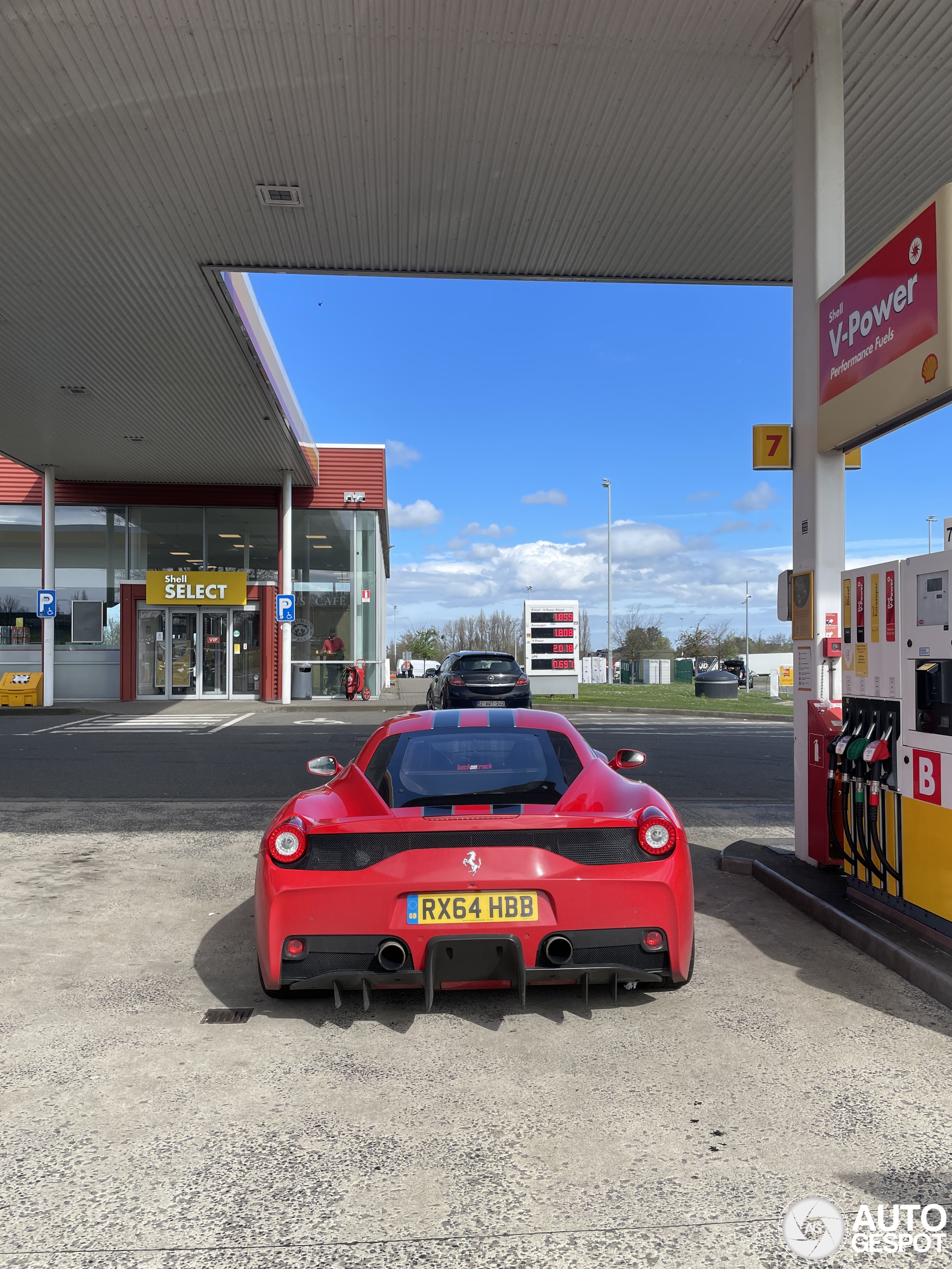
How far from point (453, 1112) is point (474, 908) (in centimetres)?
70

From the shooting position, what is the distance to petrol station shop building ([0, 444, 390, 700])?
1022 inches

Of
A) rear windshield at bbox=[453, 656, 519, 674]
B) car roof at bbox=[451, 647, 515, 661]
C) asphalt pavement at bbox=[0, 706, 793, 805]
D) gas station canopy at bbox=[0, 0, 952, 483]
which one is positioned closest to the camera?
gas station canopy at bbox=[0, 0, 952, 483]

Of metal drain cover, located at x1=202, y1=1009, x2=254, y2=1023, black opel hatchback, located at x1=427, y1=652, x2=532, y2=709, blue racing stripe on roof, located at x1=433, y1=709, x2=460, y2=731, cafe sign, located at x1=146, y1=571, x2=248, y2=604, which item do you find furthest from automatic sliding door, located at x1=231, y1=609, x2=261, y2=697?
metal drain cover, located at x1=202, y1=1009, x2=254, y2=1023

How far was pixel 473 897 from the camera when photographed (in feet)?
11.5

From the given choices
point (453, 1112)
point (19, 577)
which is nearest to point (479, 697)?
point (453, 1112)

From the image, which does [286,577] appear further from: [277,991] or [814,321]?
[277,991]

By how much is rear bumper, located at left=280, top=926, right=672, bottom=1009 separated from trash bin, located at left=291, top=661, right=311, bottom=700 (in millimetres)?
21928

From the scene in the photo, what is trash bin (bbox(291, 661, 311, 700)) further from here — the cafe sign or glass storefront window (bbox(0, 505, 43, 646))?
glass storefront window (bbox(0, 505, 43, 646))

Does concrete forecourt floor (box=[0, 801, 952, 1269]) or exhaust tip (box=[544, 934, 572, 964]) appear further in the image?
exhaust tip (box=[544, 934, 572, 964])

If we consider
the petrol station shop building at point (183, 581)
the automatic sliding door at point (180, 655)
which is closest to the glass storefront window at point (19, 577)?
the petrol station shop building at point (183, 581)

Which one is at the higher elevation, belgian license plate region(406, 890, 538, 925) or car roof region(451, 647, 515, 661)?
car roof region(451, 647, 515, 661)

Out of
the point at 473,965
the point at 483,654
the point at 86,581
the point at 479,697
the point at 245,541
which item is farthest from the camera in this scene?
the point at 245,541

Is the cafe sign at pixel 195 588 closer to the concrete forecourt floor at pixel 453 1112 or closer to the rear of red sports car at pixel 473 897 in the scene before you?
the concrete forecourt floor at pixel 453 1112

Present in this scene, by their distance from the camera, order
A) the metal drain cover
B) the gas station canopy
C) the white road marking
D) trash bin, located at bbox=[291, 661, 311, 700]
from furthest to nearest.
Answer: trash bin, located at bbox=[291, 661, 311, 700] → the white road marking → the gas station canopy → the metal drain cover
